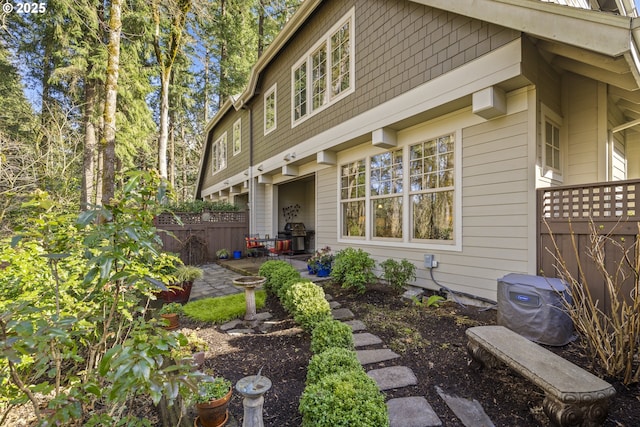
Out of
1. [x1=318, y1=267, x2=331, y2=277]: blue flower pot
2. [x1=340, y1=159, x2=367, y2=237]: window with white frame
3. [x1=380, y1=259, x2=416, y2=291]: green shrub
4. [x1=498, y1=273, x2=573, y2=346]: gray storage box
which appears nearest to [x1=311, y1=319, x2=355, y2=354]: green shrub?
[x1=498, y1=273, x2=573, y2=346]: gray storage box

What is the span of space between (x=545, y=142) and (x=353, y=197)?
138 inches

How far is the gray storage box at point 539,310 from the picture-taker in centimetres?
289

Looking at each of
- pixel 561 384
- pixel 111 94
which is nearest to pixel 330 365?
pixel 561 384

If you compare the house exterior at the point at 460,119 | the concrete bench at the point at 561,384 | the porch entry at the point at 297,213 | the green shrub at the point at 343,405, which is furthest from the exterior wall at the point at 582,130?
the porch entry at the point at 297,213

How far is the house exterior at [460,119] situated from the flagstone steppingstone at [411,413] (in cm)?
243

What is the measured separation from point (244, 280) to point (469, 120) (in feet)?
13.4

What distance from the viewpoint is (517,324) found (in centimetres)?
308

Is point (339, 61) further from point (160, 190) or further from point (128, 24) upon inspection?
point (128, 24)

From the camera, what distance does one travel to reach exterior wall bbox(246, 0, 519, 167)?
400 centimetres

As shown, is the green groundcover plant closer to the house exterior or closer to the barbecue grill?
the house exterior

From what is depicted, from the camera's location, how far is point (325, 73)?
6785 millimetres

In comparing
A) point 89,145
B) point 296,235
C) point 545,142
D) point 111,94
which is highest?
point 89,145

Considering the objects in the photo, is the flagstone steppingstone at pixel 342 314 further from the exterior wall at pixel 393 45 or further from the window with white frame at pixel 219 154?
the window with white frame at pixel 219 154

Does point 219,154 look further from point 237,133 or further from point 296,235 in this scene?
point 296,235
